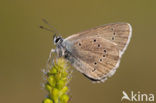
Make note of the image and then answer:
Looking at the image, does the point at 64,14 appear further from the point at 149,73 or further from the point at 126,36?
the point at 126,36

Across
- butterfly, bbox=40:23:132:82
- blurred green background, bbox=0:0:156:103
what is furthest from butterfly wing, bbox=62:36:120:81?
blurred green background, bbox=0:0:156:103

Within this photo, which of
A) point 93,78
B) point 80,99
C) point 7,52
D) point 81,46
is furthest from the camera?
point 7,52

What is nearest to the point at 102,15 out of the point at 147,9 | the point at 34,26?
the point at 147,9

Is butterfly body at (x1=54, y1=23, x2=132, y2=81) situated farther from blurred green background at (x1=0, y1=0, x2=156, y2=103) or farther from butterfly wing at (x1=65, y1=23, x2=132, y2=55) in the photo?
blurred green background at (x1=0, y1=0, x2=156, y2=103)

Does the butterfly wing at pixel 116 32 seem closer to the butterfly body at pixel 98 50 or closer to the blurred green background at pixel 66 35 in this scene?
the butterfly body at pixel 98 50

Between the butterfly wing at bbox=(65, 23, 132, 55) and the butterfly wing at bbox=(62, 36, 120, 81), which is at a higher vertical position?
the butterfly wing at bbox=(65, 23, 132, 55)

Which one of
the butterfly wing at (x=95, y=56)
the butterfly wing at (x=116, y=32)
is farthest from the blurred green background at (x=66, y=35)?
the butterfly wing at (x=116, y=32)
